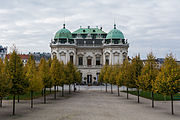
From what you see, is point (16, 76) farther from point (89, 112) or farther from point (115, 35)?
point (115, 35)

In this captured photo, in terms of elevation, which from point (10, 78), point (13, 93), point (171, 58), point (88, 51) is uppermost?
point (88, 51)

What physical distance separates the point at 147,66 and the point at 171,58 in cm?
669

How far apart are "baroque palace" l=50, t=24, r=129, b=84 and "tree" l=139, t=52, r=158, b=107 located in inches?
2169

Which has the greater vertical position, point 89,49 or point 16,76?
point 89,49

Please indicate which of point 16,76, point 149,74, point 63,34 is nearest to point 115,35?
point 63,34

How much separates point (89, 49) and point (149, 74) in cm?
6722

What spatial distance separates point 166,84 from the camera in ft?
87.7

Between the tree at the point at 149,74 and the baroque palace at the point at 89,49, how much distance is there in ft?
181

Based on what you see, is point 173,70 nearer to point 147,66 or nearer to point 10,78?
point 147,66

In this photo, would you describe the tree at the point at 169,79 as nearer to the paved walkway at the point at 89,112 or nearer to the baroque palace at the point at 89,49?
the paved walkway at the point at 89,112

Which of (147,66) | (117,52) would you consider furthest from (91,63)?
(147,66)

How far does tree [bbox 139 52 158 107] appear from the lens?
3356 cm

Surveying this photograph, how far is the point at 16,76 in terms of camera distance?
26266mm

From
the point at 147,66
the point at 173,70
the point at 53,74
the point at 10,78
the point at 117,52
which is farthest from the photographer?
the point at 117,52
